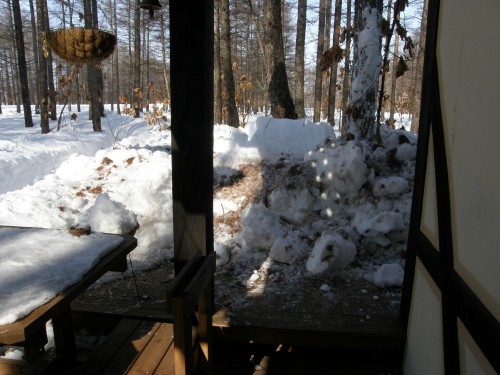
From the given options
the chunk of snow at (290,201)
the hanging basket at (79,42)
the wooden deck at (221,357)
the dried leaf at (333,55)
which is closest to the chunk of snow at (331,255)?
the wooden deck at (221,357)

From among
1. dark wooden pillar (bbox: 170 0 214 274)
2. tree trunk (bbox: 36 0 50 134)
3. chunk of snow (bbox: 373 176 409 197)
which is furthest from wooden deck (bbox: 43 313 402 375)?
tree trunk (bbox: 36 0 50 134)

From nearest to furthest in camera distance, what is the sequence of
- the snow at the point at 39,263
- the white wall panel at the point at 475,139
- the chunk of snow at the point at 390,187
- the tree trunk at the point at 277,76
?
the white wall panel at the point at 475,139 < the snow at the point at 39,263 < the chunk of snow at the point at 390,187 < the tree trunk at the point at 277,76

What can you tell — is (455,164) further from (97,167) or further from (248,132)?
(97,167)

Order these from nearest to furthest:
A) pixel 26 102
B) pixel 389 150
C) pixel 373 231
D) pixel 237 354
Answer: pixel 237 354 → pixel 373 231 → pixel 389 150 → pixel 26 102

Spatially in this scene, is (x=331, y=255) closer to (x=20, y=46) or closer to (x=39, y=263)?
(x=39, y=263)

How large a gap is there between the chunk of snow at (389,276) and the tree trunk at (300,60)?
32.1 ft

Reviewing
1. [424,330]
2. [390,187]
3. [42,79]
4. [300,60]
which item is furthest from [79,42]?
[42,79]

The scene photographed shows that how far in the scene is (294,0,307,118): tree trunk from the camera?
13031 millimetres

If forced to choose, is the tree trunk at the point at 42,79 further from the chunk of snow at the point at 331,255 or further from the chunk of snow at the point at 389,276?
the chunk of snow at the point at 389,276

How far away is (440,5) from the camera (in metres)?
2.21

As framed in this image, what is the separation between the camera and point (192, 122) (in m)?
2.48

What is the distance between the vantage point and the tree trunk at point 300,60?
13.0 metres

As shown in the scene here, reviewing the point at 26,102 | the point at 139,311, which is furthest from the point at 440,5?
the point at 26,102

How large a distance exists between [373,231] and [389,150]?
1.58 metres
